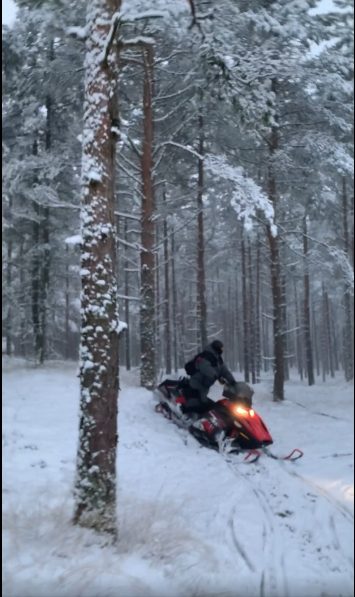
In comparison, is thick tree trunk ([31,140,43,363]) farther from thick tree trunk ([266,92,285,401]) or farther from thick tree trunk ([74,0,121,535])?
thick tree trunk ([74,0,121,535])

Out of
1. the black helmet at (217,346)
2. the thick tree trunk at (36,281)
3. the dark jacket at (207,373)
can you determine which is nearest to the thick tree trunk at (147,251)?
the dark jacket at (207,373)

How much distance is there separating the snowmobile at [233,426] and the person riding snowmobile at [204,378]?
4.3 inches

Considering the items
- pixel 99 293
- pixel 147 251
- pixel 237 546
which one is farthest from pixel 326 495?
pixel 147 251

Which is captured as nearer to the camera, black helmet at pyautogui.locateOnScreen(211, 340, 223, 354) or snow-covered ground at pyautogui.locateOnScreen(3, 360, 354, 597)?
snow-covered ground at pyautogui.locateOnScreen(3, 360, 354, 597)

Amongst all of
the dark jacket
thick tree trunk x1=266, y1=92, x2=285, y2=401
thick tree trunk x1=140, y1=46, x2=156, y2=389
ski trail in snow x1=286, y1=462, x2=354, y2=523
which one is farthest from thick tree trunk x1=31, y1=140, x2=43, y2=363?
ski trail in snow x1=286, y1=462, x2=354, y2=523

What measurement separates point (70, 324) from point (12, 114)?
21.2 m

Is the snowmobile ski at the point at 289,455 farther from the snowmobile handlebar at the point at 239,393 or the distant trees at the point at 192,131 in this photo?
the distant trees at the point at 192,131

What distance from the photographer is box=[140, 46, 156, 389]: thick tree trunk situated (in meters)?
12.2

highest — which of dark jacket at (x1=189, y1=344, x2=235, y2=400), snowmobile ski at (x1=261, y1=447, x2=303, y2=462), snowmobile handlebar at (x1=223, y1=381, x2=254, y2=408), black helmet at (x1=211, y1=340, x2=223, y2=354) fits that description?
black helmet at (x1=211, y1=340, x2=223, y2=354)

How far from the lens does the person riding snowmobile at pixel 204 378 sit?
9406 mm

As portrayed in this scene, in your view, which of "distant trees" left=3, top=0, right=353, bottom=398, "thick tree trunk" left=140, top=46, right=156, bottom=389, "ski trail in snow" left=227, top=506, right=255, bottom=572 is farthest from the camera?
"thick tree trunk" left=140, top=46, right=156, bottom=389

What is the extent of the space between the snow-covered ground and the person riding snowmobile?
60 cm

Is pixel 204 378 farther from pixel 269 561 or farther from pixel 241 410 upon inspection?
pixel 269 561

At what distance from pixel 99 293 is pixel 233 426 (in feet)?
14.3
